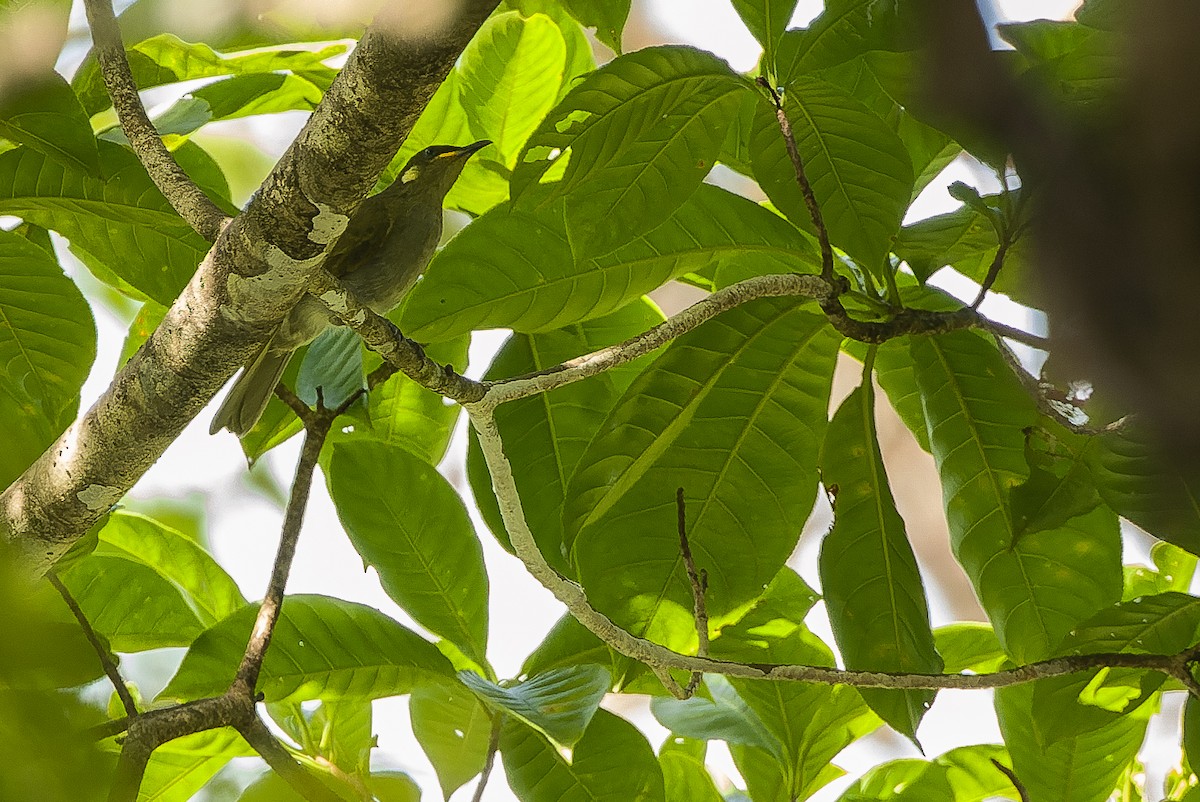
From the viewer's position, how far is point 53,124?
128cm

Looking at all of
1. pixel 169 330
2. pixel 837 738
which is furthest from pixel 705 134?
pixel 837 738

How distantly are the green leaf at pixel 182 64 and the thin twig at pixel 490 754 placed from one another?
1.09 metres

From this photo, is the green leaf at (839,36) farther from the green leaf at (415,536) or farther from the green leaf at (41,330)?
the green leaf at (41,330)

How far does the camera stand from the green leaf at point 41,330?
4.95 ft

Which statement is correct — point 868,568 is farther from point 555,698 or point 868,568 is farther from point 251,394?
point 251,394

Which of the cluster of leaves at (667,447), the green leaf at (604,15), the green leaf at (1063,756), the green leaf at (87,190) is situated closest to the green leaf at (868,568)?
the cluster of leaves at (667,447)

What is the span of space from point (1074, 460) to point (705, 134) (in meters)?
0.61

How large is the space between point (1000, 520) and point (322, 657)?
952 mm

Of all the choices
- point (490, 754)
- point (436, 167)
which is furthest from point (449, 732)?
point (436, 167)

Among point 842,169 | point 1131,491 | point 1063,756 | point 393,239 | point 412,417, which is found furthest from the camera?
point 393,239

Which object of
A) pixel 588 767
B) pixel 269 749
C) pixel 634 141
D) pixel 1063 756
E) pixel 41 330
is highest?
pixel 634 141

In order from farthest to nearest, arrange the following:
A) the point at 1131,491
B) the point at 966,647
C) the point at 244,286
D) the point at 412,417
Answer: the point at 412,417, the point at 966,647, the point at 1131,491, the point at 244,286

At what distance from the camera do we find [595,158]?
124 cm

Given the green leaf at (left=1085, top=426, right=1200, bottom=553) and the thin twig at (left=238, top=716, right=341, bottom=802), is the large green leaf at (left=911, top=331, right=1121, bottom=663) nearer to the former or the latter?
the green leaf at (left=1085, top=426, right=1200, bottom=553)
